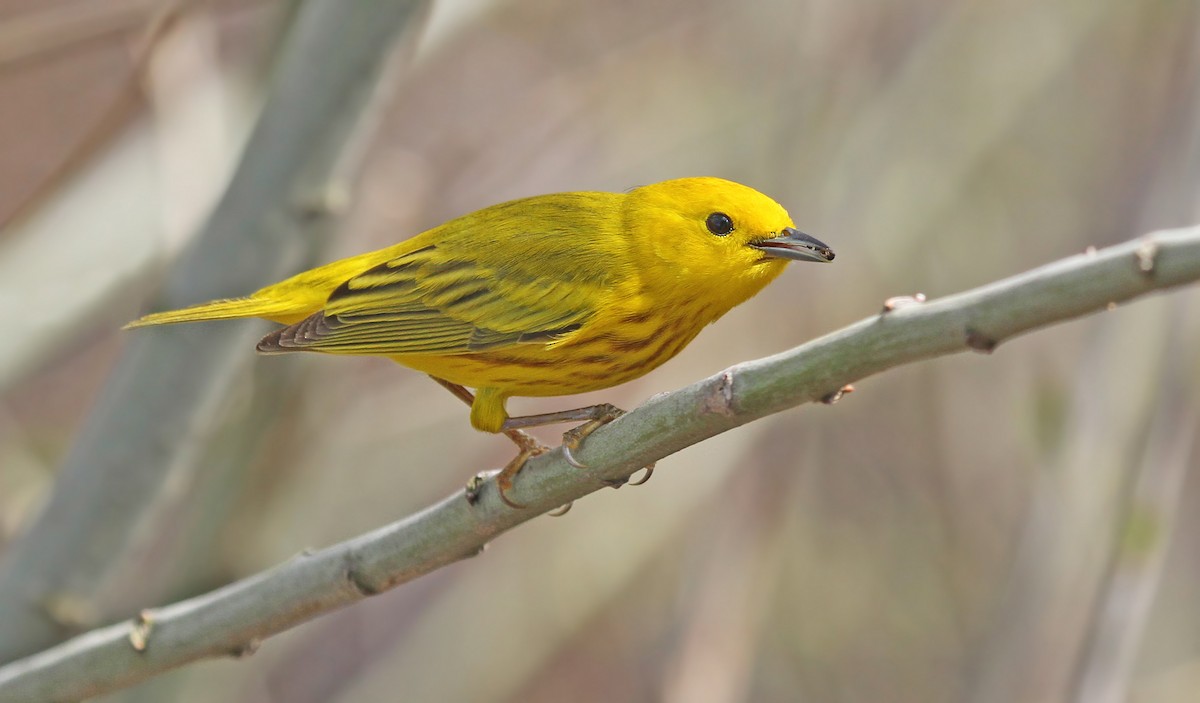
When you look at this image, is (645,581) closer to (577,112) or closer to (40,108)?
(577,112)

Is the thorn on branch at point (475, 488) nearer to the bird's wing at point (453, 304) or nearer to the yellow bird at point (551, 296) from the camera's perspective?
the yellow bird at point (551, 296)

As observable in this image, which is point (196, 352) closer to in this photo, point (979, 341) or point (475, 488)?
point (475, 488)

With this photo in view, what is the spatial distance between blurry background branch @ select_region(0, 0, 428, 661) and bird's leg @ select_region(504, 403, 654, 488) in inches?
28.9

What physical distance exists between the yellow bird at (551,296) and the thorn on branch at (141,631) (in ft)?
2.60

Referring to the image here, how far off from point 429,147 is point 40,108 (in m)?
2.08

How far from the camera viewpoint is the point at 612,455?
2.07 meters

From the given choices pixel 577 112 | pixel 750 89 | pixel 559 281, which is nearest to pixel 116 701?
pixel 559 281

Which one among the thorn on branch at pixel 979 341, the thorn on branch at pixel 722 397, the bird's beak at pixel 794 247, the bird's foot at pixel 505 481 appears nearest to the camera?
the thorn on branch at pixel 979 341

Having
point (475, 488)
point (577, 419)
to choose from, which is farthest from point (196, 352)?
point (475, 488)

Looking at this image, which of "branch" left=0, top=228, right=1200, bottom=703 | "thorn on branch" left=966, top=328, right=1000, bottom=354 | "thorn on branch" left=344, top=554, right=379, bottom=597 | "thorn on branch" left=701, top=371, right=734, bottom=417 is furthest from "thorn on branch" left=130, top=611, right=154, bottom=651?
"thorn on branch" left=966, top=328, right=1000, bottom=354

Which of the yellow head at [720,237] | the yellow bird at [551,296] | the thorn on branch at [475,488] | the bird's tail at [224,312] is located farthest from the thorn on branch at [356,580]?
the yellow head at [720,237]

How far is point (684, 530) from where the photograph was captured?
5.68 meters

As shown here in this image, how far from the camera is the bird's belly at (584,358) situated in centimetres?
321

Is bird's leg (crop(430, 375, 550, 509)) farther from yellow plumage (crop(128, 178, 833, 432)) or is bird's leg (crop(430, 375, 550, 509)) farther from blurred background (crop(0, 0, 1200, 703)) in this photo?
blurred background (crop(0, 0, 1200, 703))
